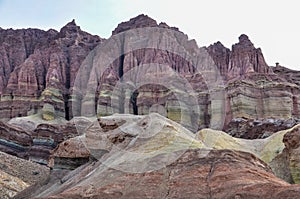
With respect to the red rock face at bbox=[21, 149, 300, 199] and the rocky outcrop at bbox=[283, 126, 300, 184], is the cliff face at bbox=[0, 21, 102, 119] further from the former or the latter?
the red rock face at bbox=[21, 149, 300, 199]

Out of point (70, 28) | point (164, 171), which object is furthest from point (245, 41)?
point (164, 171)

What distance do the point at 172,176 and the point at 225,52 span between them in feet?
338

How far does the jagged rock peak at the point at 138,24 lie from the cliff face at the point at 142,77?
0.31m

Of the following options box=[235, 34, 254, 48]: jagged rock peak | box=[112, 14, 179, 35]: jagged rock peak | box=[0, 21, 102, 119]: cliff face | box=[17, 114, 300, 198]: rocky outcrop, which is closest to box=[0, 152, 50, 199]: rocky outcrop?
box=[17, 114, 300, 198]: rocky outcrop

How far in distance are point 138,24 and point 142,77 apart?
109 feet

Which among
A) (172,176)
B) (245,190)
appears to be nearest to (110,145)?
(172,176)

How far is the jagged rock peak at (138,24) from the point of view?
121125mm

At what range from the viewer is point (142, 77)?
9425 centimetres

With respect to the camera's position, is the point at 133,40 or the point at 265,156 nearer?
the point at 265,156

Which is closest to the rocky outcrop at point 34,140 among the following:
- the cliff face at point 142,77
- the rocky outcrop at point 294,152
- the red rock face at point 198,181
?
the cliff face at point 142,77

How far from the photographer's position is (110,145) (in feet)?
75.7

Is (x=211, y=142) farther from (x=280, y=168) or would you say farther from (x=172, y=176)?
(x=172, y=176)

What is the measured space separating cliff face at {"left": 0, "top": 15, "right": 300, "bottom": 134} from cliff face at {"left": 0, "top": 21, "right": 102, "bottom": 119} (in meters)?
0.23

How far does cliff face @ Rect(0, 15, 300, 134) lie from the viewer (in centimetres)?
8381
